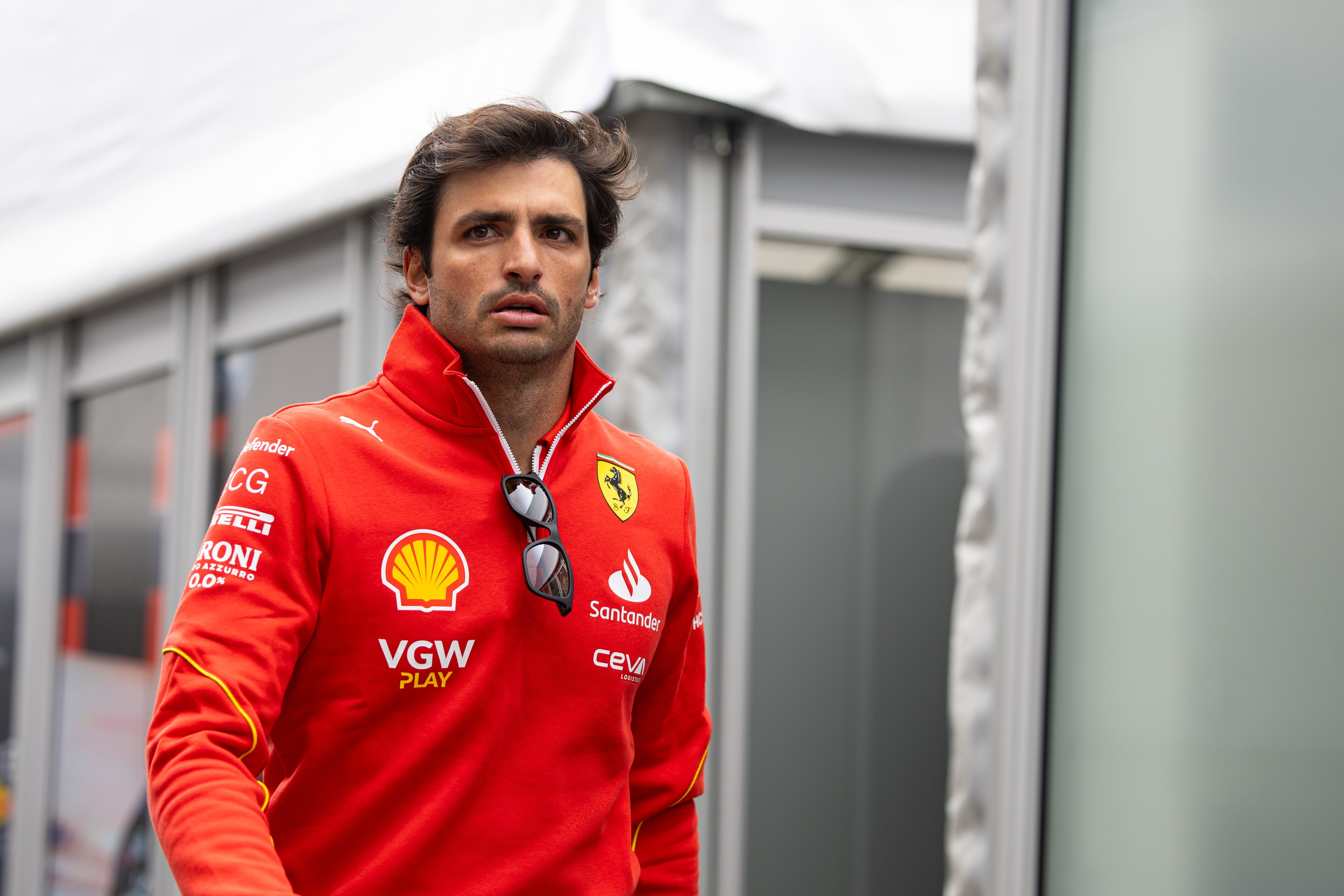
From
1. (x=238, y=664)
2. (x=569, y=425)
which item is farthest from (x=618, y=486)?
(x=238, y=664)

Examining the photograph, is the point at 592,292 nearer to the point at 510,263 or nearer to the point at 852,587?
the point at 510,263

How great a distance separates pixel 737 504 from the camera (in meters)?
3.54

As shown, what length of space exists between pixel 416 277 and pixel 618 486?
404 millimetres

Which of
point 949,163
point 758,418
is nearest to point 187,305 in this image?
point 758,418

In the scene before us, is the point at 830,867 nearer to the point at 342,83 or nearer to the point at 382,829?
the point at 382,829

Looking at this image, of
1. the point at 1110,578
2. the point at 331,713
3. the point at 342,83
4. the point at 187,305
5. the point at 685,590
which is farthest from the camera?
the point at 187,305

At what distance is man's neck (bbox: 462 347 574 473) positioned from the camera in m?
1.77

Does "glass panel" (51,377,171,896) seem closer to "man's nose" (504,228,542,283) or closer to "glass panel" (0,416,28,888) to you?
"glass panel" (0,416,28,888)

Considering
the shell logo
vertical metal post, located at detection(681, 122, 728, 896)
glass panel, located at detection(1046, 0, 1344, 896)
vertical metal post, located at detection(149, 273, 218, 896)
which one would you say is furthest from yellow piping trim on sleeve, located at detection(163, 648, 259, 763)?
vertical metal post, located at detection(149, 273, 218, 896)

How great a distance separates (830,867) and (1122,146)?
90.1 inches

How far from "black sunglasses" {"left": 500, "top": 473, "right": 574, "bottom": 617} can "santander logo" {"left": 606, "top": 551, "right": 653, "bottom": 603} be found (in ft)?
0.24

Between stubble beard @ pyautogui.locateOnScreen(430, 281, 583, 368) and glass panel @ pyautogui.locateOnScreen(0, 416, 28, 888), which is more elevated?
stubble beard @ pyautogui.locateOnScreen(430, 281, 583, 368)

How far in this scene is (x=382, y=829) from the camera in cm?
160

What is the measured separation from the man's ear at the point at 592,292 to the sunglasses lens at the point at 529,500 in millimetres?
320
